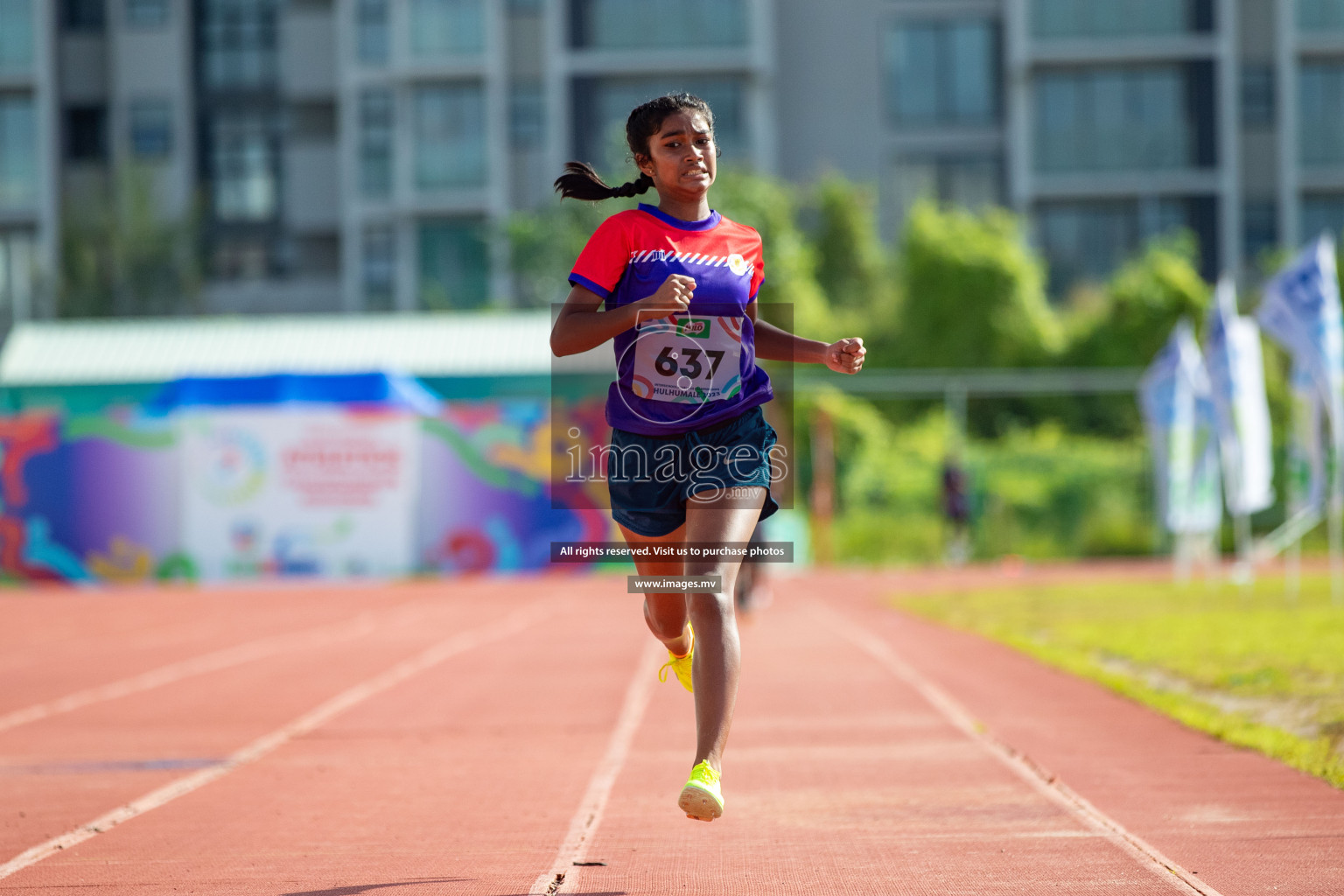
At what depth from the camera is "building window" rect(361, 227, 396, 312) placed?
42.0m

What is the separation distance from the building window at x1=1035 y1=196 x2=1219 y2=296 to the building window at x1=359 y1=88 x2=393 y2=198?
16715 mm

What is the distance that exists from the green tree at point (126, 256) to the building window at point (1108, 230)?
22.5 meters

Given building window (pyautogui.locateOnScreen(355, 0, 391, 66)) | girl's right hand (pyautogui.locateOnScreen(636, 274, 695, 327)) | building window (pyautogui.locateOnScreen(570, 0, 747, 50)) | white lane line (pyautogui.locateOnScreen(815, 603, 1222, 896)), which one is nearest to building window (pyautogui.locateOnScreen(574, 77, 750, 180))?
building window (pyautogui.locateOnScreen(570, 0, 747, 50))

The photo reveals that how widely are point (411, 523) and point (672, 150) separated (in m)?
20.2

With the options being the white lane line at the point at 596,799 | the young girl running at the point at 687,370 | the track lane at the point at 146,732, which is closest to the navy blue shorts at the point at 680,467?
the young girl running at the point at 687,370

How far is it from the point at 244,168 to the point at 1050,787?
143 feet

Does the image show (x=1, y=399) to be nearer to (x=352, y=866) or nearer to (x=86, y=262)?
(x=86, y=262)

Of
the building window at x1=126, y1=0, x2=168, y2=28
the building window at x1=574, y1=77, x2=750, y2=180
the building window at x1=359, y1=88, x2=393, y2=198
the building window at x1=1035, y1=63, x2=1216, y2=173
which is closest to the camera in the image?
the building window at x1=1035, y1=63, x2=1216, y2=173

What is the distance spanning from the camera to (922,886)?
422 centimetres

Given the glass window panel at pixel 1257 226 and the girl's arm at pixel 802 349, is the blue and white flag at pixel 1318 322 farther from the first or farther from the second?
the glass window panel at pixel 1257 226

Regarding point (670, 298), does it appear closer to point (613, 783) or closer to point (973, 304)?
point (613, 783)

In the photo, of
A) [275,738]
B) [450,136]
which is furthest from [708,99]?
[275,738]

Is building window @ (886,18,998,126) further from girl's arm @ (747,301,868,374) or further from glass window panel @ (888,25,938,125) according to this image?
girl's arm @ (747,301,868,374)

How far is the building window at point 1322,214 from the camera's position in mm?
39812
